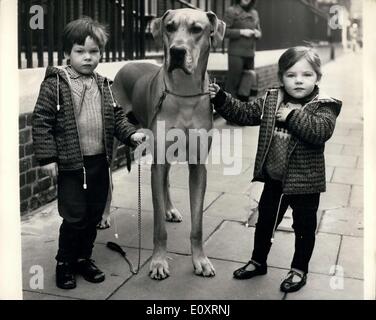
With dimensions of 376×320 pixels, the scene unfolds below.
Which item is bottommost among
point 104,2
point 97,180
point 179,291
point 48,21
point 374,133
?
point 179,291

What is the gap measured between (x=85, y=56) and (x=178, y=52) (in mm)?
607

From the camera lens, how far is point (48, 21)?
17.4 feet

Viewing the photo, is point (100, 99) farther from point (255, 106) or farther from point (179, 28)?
point (255, 106)

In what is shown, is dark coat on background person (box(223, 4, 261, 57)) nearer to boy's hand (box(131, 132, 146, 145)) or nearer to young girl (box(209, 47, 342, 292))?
young girl (box(209, 47, 342, 292))

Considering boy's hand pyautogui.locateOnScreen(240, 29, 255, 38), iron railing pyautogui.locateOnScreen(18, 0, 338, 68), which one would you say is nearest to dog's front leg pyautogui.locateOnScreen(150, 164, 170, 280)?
iron railing pyautogui.locateOnScreen(18, 0, 338, 68)

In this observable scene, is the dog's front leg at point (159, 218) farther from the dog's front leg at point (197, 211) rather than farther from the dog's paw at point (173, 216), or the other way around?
the dog's paw at point (173, 216)

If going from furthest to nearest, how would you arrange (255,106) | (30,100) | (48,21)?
1. (48,21)
2. (30,100)
3. (255,106)

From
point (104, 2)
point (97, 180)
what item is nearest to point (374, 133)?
point (97, 180)

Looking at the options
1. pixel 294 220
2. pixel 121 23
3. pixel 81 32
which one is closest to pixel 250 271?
pixel 294 220

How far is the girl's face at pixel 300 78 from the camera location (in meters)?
3.31

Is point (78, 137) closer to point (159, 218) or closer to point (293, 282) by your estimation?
point (159, 218)

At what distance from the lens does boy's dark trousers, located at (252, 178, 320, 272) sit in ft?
11.4

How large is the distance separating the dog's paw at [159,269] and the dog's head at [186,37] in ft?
4.39
